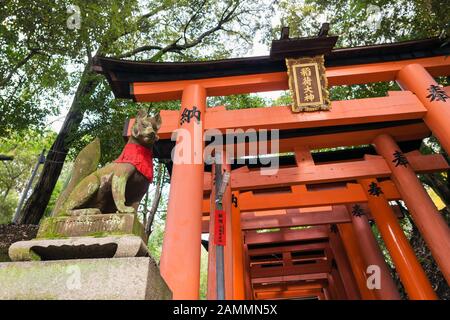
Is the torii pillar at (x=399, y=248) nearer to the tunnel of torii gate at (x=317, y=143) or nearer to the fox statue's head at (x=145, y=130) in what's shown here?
the tunnel of torii gate at (x=317, y=143)

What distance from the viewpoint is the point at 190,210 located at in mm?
4500

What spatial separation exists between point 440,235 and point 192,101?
516 centimetres

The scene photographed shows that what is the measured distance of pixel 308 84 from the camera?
5.93 metres

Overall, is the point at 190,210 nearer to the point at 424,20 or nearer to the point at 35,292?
the point at 35,292

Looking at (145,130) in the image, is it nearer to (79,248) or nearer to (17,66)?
(79,248)

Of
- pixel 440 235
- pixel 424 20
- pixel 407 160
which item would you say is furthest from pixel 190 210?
pixel 424 20

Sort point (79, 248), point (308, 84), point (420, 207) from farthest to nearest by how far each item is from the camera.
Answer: point (308, 84) < point (420, 207) < point (79, 248)

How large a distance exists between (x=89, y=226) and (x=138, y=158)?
0.81 metres

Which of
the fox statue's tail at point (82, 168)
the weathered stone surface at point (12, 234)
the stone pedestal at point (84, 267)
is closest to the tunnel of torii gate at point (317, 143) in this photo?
the fox statue's tail at point (82, 168)

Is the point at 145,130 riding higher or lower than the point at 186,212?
lower

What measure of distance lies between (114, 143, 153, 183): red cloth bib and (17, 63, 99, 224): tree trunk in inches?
294

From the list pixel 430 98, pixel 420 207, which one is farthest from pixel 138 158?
pixel 420 207

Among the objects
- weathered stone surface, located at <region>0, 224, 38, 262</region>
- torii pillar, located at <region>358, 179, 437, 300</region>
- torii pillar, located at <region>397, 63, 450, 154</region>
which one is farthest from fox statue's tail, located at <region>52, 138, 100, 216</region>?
torii pillar, located at <region>358, 179, 437, 300</region>

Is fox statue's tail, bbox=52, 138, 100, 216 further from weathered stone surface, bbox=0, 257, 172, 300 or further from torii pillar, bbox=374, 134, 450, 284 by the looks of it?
torii pillar, bbox=374, 134, 450, 284
